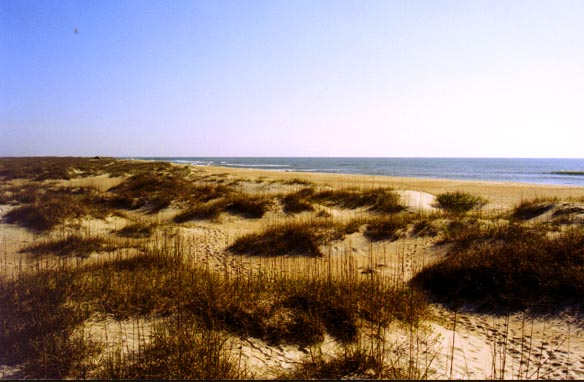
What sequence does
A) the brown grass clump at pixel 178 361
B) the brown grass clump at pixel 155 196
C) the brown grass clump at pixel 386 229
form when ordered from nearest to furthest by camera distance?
the brown grass clump at pixel 178 361 < the brown grass clump at pixel 386 229 < the brown grass clump at pixel 155 196

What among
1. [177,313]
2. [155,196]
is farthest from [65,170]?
[177,313]

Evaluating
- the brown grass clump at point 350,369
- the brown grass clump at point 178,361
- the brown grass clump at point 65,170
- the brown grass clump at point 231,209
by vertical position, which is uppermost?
the brown grass clump at point 65,170

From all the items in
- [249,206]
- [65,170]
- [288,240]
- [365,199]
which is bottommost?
[288,240]

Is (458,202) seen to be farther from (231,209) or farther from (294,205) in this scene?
(231,209)

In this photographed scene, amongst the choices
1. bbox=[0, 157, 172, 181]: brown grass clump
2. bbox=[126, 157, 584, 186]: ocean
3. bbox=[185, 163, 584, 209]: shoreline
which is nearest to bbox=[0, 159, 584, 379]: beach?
bbox=[185, 163, 584, 209]: shoreline

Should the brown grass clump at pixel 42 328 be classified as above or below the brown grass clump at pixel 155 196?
below

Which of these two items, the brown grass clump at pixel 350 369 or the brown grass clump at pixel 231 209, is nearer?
the brown grass clump at pixel 350 369

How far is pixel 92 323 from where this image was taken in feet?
14.8

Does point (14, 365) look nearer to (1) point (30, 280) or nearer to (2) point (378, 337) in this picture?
(1) point (30, 280)

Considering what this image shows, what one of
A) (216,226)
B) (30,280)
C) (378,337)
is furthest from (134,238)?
(378,337)

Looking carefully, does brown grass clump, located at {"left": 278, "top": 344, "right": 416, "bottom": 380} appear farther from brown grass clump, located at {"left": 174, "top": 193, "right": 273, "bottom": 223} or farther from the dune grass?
brown grass clump, located at {"left": 174, "top": 193, "right": 273, "bottom": 223}

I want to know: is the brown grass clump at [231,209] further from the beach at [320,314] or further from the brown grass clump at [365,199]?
the brown grass clump at [365,199]

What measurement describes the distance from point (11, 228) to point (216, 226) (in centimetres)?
669

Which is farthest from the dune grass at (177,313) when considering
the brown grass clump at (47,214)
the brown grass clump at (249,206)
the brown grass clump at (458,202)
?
the brown grass clump at (458,202)
